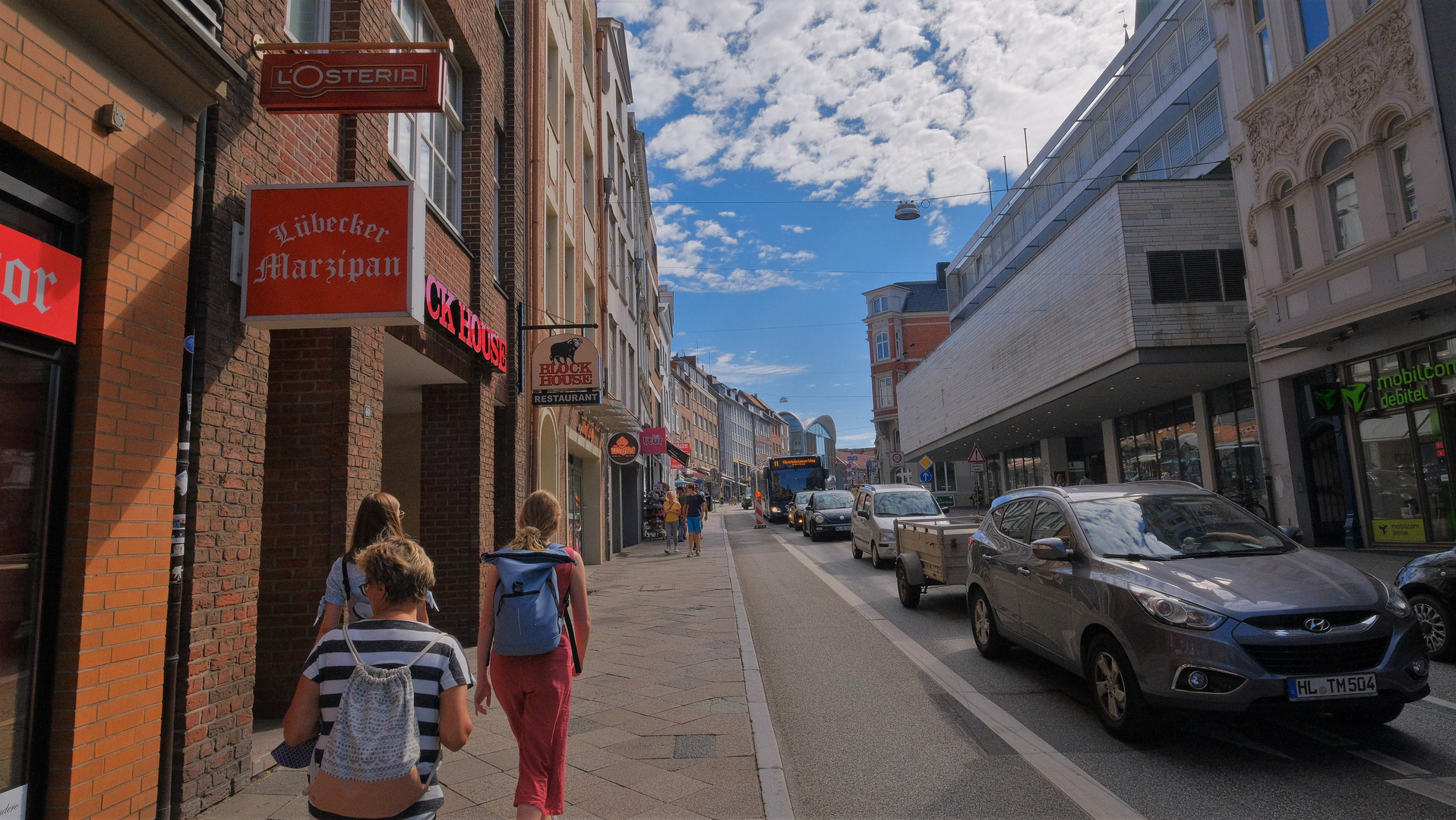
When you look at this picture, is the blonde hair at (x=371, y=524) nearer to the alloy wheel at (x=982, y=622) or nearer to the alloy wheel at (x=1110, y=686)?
the alloy wheel at (x=1110, y=686)

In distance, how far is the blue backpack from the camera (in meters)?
3.67

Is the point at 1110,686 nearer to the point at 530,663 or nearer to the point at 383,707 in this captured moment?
the point at 530,663

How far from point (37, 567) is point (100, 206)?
1.70m

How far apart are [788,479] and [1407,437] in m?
29.1

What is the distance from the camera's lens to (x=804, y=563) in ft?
60.1

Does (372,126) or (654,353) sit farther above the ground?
(654,353)

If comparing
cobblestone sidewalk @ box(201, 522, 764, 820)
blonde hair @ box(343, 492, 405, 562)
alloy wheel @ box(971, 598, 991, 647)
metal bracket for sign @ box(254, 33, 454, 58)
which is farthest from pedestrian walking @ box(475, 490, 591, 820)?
alloy wheel @ box(971, 598, 991, 647)

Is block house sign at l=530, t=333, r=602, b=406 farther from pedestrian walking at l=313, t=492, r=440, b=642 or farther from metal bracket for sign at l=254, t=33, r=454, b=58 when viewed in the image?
pedestrian walking at l=313, t=492, r=440, b=642

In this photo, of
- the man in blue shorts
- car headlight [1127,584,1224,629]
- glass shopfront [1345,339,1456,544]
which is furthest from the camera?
the man in blue shorts

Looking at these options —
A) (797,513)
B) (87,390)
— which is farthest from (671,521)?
(87,390)

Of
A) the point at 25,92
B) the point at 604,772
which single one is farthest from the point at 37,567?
the point at 604,772

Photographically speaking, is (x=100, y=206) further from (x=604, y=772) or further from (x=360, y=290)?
(x=604, y=772)

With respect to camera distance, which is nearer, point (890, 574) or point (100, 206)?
point (100, 206)

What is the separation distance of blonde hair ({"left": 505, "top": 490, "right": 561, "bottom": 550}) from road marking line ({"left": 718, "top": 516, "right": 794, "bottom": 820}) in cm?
179
